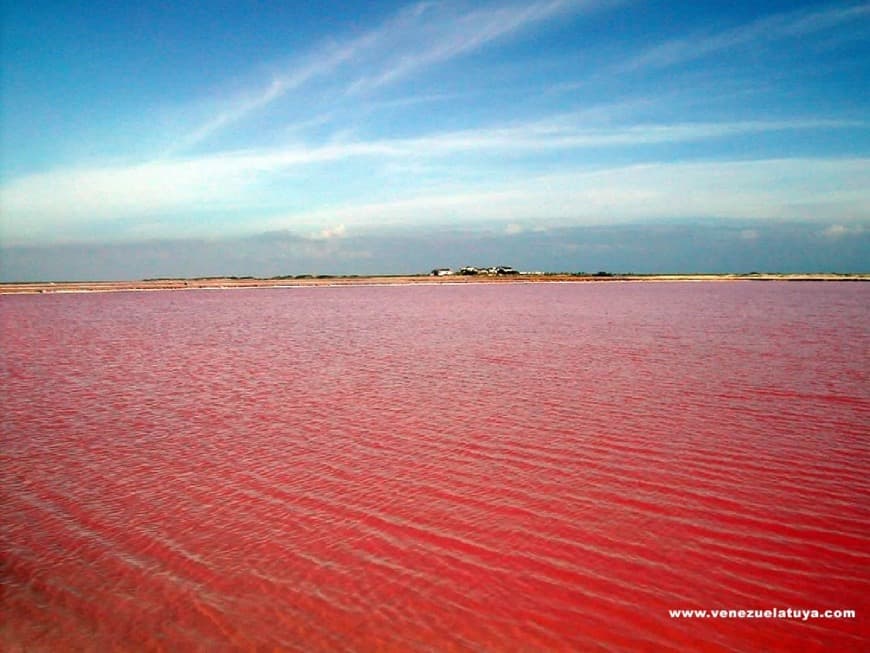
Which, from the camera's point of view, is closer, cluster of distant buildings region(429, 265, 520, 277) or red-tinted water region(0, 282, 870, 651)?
red-tinted water region(0, 282, 870, 651)

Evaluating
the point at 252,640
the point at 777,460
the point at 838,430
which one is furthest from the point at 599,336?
the point at 252,640

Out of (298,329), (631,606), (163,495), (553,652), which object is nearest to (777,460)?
(631,606)

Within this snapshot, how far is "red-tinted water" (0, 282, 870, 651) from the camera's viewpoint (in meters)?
4.45

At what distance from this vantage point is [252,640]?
4.28 meters

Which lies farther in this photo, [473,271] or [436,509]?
[473,271]

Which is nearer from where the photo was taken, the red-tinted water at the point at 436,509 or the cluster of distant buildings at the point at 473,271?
the red-tinted water at the point at 436,509

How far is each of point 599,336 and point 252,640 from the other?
18.6 meters

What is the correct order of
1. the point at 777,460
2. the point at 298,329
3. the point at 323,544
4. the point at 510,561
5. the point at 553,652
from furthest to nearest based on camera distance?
the point at 298,329, the point at 777,460, the point at 323,544, the point at 510,561, the point at 553,652

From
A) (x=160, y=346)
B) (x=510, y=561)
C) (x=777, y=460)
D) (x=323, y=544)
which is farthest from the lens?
(x=160, y=346)

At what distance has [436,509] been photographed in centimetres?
636

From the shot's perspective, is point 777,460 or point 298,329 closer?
point 777,460

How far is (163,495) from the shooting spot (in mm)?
6875

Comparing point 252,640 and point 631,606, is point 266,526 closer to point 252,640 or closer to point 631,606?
point 252,640

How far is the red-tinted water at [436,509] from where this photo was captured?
4.45 metres
